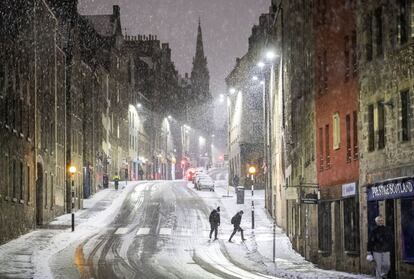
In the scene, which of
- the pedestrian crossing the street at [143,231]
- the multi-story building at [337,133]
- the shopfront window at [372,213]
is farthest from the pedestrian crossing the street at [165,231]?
the shopfront window at [372,213]

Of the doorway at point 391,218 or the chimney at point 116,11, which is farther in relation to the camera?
the chimney at point 116,11

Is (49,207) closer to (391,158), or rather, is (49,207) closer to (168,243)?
(168,243)

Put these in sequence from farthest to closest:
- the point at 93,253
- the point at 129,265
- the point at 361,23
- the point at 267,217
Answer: the point at 267,217 < the point at 93,253 < the point at 129,265 < the point at 361,23

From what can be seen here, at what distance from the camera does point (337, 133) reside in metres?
32.5

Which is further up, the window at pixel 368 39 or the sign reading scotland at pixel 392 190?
the window at pixel 368 39

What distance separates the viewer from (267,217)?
186 feet

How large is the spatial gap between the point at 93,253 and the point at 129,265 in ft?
16.1

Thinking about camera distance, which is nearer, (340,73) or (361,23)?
(361,23)

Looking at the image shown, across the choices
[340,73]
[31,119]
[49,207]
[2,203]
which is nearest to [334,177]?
[340,73]

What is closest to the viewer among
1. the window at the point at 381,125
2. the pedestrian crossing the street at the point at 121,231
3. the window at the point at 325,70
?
the window at the point at 381,125

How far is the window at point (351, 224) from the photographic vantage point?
95.6 ft

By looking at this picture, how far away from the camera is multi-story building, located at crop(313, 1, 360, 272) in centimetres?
2995

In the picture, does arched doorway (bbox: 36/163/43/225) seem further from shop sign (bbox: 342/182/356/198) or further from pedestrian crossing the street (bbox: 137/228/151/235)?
shop sign (bbox: 342/182/356/198)

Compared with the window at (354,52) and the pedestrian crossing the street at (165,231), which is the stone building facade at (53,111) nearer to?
the pedestrian crossing the street at (165,231)
